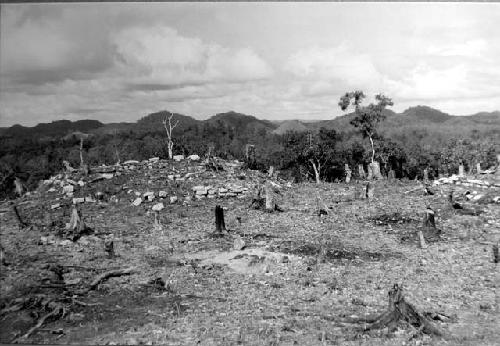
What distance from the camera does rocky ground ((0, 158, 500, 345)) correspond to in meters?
8.19

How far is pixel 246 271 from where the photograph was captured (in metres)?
11.4

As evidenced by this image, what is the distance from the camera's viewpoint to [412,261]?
39.7 ft

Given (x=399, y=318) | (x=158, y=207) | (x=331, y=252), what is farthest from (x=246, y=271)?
(x=158, y=207)

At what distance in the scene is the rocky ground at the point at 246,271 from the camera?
26.9 ft

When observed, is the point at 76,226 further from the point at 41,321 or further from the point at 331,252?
the point at 331,252

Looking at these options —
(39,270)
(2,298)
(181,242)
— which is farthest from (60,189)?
(2,298)

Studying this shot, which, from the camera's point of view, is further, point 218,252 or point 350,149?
point 350,149

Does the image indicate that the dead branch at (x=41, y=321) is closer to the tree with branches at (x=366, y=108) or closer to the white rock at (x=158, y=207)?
the white rock at (x=158, y=207)

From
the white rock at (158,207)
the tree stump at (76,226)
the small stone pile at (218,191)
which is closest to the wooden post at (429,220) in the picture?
the small stone pile at (218,191)

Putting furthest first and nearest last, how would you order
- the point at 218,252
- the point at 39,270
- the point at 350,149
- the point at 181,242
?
the point at 350,149
the point at 181,242
the point at 218,252
the point at 39,270

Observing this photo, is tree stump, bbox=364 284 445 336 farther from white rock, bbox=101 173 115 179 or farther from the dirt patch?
white rock, bbox=101 173 115 179

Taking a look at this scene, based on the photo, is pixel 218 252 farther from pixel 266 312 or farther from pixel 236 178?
pixel 236 178

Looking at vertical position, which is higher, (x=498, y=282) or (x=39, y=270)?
(x=39, y=270)

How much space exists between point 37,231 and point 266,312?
951cm
